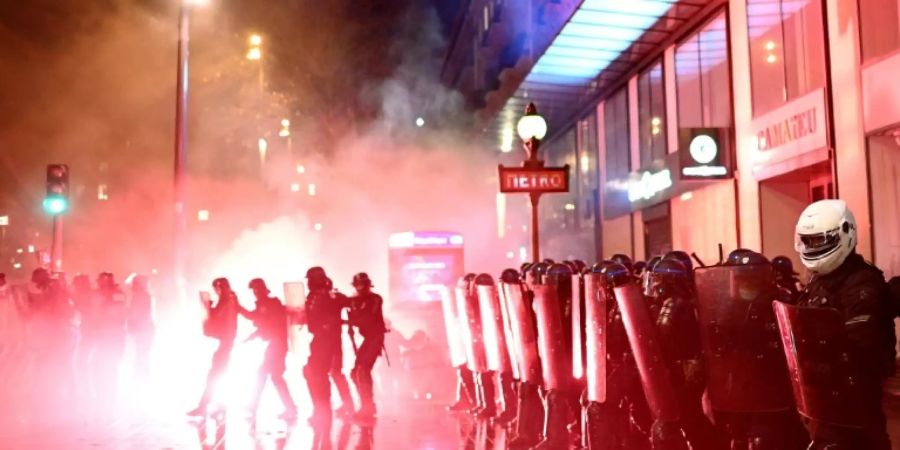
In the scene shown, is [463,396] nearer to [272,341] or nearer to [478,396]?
[478,396]

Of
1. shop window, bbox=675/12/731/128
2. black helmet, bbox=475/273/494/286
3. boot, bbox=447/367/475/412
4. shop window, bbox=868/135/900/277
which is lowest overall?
boot, bbox=447/367/475/412

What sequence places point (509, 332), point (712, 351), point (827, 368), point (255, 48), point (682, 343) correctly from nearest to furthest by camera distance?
point (827, 368) → point (712, 351) → point (682, 343) → point (509, 332) → point (255, 48)

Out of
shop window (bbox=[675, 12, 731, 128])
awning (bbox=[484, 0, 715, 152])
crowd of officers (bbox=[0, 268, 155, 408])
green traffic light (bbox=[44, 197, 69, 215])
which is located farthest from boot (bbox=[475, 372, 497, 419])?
green traffic light (bbox=[44, 197, 69, 215])

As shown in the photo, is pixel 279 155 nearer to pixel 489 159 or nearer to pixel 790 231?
pixel 489 159

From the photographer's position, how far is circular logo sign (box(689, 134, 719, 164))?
37.0 ft

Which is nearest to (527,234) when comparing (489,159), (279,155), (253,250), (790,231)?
(489,159)

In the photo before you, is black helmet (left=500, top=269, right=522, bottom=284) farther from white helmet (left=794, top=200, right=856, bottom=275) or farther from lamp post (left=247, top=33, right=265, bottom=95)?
lamp post (left=247, top=33, right=265, bottom=95)

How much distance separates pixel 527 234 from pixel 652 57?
14.2 metres

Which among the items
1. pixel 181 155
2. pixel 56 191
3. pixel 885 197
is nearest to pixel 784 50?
pixel 885 197

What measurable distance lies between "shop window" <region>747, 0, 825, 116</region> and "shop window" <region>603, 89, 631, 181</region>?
516 centimetres

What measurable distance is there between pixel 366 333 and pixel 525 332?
8.78 feet

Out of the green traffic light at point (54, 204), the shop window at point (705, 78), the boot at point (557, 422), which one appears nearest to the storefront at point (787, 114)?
the shop window at point (705, 78)

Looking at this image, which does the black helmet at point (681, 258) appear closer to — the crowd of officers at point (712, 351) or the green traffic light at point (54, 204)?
the crowd of officers at point (712, 351)

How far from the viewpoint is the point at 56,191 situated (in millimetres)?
12352
